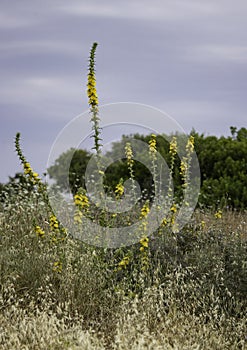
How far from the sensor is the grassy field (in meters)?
4.57

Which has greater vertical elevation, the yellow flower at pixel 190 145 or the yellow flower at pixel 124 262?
the yellow flower at pixel 190 145

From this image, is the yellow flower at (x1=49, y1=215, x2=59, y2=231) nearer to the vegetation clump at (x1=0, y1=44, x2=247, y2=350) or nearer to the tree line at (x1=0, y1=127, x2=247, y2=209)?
the vegetation clump at (x1=0, y1=44, x2=247, y2=350)

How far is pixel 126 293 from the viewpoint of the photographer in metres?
5.59

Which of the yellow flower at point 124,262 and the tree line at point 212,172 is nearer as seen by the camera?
the yellow flower at point 124,262

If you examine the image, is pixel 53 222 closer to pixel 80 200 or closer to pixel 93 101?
pixel 80 200

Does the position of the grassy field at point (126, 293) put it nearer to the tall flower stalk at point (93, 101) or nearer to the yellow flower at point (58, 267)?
the yellow flower at point (58, 267)

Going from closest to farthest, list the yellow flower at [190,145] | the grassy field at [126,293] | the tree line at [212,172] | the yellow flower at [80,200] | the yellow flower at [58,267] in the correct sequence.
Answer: the grassy field at [126,293] → the yellow flower at [80,200] → the yellow flower at [58,267] → the yellow flower at [190,145] → the tree line at [212,172]

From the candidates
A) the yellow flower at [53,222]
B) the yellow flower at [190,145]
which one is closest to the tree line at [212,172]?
the yellow flower at [190,145]

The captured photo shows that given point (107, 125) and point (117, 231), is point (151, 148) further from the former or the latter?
point (117, 231)

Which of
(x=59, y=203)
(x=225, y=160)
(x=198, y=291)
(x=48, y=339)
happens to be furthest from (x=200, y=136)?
(x=48, y=339)

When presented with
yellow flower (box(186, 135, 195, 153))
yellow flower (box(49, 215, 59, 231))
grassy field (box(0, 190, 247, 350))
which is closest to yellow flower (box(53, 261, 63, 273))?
grassy field (box(0, 190, 247, 350))

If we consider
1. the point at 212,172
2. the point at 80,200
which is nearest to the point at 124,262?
the point at 80,200

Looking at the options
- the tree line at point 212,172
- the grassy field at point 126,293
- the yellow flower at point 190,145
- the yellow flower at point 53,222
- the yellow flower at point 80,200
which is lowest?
the grassy field at point 126,293

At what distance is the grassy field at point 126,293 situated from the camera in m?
4.57
